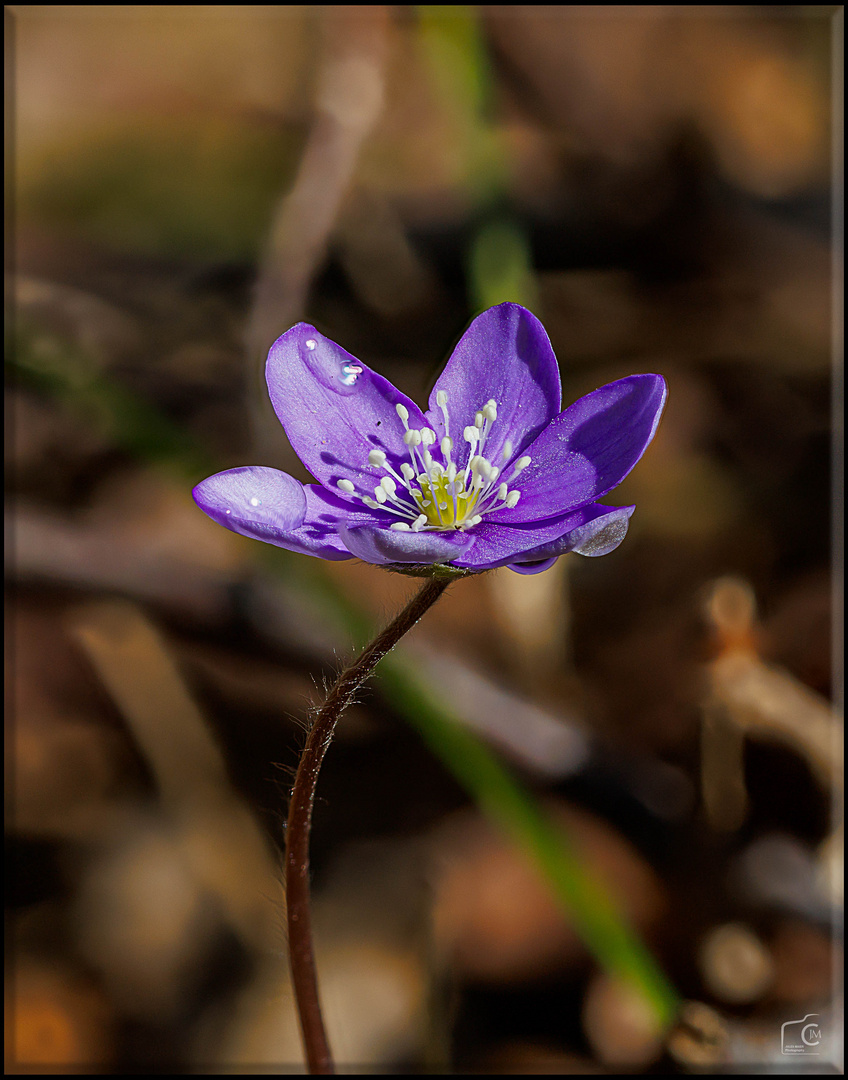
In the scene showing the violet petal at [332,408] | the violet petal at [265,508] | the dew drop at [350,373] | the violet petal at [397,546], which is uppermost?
the dew drop at [350,373]

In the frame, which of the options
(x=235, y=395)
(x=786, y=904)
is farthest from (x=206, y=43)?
(x=786, y=904)

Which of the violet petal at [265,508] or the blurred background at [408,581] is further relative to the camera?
the blurred background at [408,581]

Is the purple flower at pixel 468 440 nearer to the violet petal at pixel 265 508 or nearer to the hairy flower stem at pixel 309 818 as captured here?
the violet petal at pixel 265 508

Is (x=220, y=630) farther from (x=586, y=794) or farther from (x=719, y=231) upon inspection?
(x=719, y=231)

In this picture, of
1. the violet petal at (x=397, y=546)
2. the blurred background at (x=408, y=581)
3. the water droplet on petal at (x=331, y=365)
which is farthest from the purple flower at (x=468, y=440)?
the blurred background at (x=408, y=581)

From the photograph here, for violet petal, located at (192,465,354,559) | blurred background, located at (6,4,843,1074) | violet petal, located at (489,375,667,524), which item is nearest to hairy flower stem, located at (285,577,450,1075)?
violet petal, located at (192,465,354,559)

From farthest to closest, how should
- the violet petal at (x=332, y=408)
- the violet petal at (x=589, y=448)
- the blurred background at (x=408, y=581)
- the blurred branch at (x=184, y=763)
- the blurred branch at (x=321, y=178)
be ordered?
the blurred branch at (x=321, y=178) → the blurred branch at (x=184, y=763) → the blurred background at (x=408, y=581) → the violet petal at (x=332, y=408) → the violet petal at (x=589, y=448)
